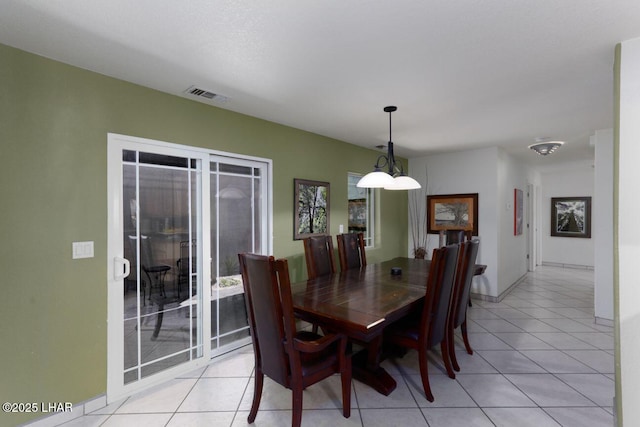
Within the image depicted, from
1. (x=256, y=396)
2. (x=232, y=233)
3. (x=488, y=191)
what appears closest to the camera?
(x=256, y=396)

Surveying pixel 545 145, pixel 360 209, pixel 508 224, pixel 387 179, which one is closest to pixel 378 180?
pixel 387 179

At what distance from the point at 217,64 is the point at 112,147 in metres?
1.02

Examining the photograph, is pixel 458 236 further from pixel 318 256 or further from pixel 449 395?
pixel 449 395

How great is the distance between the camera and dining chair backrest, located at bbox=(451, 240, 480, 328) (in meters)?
2.47

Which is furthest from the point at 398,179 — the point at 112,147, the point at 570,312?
the point at 570,312

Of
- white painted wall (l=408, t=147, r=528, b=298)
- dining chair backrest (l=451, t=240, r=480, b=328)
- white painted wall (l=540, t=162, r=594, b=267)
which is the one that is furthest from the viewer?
white painted wall (l=540, t=162, r=594, b=267)

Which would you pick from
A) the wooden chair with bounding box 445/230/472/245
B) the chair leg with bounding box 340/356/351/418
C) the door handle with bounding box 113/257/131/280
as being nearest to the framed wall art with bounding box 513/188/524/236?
the wooden chair with bounding box 445/230/472/245

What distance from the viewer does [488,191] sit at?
15.0 ft

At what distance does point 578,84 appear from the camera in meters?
2.33

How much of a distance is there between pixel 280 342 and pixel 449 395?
4.85ft

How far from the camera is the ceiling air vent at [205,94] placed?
7.98ft

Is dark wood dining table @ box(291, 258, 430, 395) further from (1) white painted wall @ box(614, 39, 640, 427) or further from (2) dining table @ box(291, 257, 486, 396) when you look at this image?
(1) white painted wall @ box(614, 39, 640, 427)

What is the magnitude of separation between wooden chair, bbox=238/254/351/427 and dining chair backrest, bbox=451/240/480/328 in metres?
1.19

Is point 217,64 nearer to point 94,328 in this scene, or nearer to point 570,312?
point 94,328
